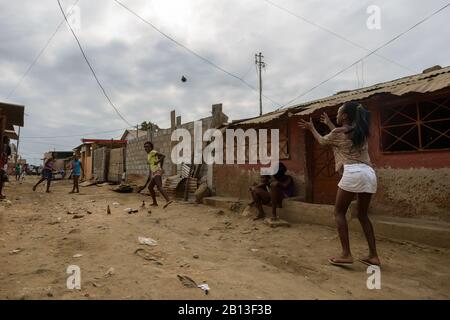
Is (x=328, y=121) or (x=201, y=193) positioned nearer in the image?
(x=328, y=121)

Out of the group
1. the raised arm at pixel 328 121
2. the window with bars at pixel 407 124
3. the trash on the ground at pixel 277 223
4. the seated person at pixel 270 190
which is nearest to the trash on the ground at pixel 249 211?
the seated person at pixel 270 190

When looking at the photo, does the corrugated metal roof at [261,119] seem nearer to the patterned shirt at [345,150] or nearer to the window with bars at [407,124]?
the window with bars at [407,124]

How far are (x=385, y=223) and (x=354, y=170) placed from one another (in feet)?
6.68

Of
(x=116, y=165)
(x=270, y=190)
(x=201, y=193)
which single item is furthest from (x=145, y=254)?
(x=116, y=165)

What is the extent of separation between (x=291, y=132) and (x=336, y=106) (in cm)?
162

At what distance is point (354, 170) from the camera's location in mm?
2957

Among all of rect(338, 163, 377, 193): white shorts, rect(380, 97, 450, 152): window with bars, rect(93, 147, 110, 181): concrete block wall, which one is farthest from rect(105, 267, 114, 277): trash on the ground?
rect(93, 147, 110, 181): concrete block wall

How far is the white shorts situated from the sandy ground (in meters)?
0.86

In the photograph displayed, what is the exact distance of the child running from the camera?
9.63ft

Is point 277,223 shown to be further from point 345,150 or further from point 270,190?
point 345,150

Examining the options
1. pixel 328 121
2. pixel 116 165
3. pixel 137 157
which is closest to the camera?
pixel 328 121

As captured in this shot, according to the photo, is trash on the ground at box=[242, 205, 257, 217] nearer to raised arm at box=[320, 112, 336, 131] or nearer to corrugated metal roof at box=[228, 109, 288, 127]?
corrugated metal roof at box=[228, 109, 288, 127]

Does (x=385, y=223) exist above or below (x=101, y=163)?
below
